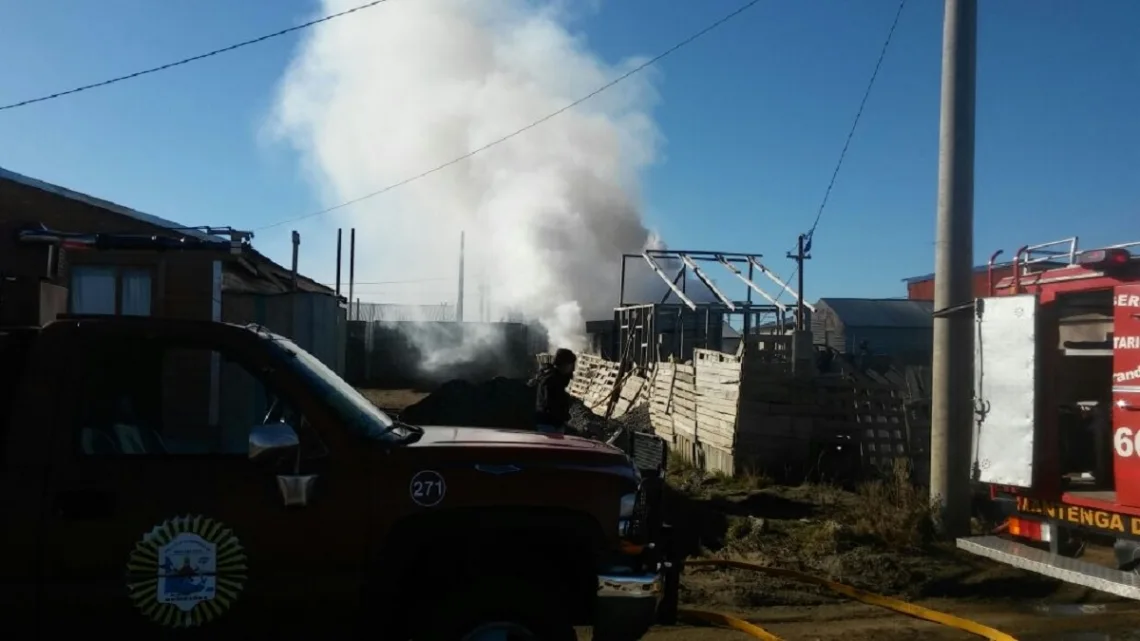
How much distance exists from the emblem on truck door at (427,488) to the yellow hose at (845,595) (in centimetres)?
272

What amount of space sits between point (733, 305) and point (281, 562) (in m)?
20.8

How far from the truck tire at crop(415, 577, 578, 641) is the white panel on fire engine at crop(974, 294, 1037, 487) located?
4175mm

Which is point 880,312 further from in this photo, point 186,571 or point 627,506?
point 186,571

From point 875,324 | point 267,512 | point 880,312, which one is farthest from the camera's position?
point 880,312

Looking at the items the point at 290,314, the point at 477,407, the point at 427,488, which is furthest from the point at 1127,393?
the point at 477,407

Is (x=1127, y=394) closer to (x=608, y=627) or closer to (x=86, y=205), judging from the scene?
(x=608, y=627)

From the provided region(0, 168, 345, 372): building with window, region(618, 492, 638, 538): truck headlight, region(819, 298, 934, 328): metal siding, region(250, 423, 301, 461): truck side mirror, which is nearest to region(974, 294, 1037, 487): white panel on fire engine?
region(618, 492, 638, 538): truck headlight

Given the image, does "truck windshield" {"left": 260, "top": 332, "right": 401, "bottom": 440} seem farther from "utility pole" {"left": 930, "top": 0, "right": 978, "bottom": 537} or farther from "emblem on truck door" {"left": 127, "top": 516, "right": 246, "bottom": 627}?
"utility pole" {"left": 930, "top": 0, "right": 978, "bottom": 537}

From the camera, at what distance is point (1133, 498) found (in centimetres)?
620

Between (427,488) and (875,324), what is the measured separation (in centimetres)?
3523

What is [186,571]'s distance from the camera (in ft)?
12.8

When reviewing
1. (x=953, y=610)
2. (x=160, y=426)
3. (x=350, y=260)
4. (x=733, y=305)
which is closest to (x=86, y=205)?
(x=160, y=426)

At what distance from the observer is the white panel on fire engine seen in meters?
6.89

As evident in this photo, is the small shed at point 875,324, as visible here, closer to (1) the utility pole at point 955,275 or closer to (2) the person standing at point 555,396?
(1) the utility pole at point 955,275
